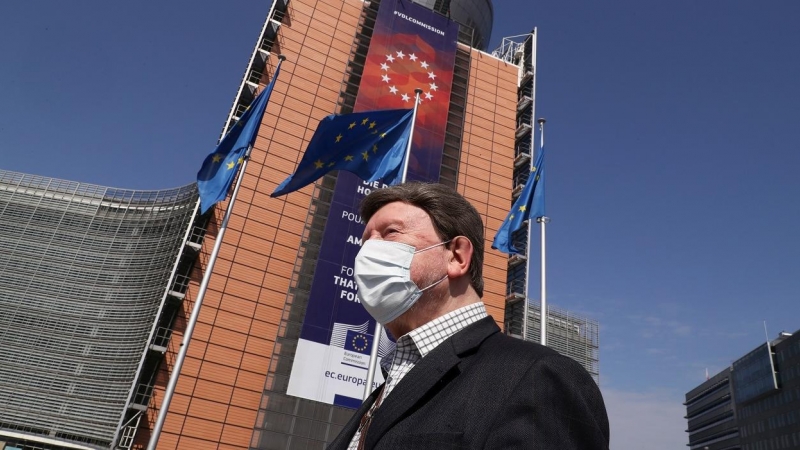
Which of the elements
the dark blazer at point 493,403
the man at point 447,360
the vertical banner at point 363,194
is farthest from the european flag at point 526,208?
the dark blazer at point 493,403

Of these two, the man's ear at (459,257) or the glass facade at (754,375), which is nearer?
the man's ear at (459,257)

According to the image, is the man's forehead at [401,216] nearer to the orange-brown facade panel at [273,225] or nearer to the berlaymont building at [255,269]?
the berlaymont building at [255,269]

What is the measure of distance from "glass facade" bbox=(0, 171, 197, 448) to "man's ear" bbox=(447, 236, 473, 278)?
25.3m

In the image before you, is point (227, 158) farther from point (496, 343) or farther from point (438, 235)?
point (496, 343)

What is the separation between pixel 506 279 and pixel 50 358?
26.4 metres

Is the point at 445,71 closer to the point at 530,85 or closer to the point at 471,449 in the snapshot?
the point at 530,85

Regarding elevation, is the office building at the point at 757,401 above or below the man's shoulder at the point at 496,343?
above

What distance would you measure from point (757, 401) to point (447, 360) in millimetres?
95845

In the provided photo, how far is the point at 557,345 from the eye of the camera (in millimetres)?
41500

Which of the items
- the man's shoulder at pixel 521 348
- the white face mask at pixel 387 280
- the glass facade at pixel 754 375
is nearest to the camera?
the man's shoulder at pixel 521 348

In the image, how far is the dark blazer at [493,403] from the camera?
1.35 metres

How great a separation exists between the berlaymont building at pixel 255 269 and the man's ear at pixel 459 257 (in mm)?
22848

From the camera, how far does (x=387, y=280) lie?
2.57 metres

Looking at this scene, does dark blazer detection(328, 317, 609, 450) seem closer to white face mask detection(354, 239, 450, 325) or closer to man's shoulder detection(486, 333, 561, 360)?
man's shoulder detection(486, 333, 561, 360)
